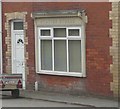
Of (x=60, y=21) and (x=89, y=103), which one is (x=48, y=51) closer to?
(x=60, y=21)

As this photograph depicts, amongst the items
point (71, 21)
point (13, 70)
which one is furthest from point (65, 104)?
point (13, 70)

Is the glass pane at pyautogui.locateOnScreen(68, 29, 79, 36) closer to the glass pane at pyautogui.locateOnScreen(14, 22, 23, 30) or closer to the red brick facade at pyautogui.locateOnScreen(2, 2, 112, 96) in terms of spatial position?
the red brick facade at pyautogui.locateOnScreen(2, 2, 112, 96)

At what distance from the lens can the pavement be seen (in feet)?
47.5

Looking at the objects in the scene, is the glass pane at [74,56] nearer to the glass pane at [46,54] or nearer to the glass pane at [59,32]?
the glass pane at [59,32]

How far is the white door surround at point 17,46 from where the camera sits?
Answer: 757 inches

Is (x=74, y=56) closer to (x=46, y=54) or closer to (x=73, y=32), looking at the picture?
(x=73, y=32)


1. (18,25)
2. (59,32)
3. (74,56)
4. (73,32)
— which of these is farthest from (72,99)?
(18,25)

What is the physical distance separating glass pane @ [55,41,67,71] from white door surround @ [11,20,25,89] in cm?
221

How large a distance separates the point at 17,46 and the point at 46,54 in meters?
1.97

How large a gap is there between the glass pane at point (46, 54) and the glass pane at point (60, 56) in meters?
0.35

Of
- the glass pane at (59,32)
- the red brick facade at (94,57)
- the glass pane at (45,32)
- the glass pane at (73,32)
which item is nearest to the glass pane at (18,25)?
the glass pane at (45,32)

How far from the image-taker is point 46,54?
1797cm

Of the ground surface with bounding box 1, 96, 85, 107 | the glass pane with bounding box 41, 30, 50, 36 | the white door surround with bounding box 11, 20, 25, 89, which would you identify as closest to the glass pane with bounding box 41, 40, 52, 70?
the glass pane with bounding box 41, 30, 50, 36

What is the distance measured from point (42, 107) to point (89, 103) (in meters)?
1.65
